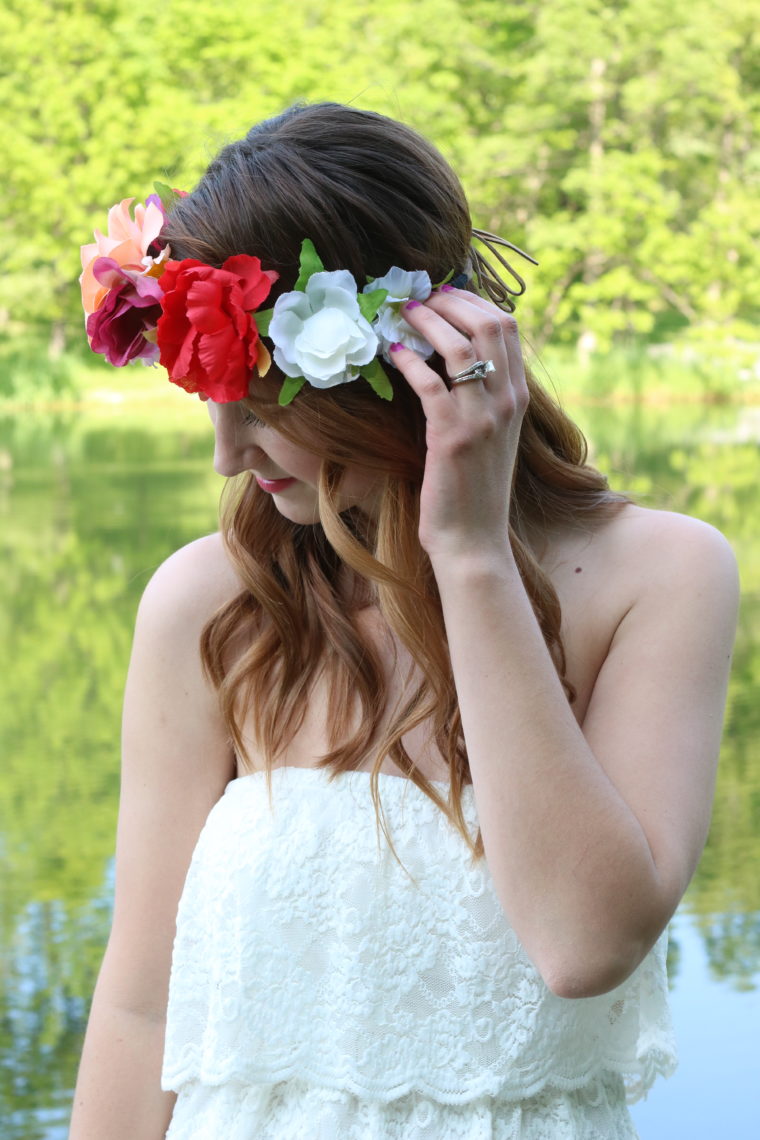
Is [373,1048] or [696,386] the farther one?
[696,386]

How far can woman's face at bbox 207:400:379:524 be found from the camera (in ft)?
3.35

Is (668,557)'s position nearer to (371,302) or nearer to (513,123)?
(371,302)

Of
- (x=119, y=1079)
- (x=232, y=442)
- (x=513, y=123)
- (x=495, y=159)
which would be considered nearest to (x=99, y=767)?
(x=119, y=1079)

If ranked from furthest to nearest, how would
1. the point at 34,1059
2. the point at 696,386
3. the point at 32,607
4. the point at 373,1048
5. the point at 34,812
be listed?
1. the point at 696,386
2. the point at 32,607
3. the point at 34,812
4. the point at 34,1059
5. the point at 373,1048

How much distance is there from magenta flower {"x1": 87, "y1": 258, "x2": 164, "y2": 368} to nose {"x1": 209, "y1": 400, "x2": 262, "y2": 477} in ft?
0.29

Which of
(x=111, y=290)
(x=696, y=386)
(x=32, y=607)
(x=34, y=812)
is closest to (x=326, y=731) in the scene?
(x=111, y=290)

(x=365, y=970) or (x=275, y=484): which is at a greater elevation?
(x=275, y=484)

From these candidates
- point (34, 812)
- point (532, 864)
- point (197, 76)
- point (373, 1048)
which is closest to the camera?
point (532, 864)

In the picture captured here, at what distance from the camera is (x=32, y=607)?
654 centimetres

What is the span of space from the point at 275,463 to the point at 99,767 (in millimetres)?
3727

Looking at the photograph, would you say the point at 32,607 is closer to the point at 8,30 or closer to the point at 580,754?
the point at 580,754

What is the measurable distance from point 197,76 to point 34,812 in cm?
1594

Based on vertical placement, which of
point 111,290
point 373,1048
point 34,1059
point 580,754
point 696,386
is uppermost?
point 111,290

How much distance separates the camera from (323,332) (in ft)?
3.22
